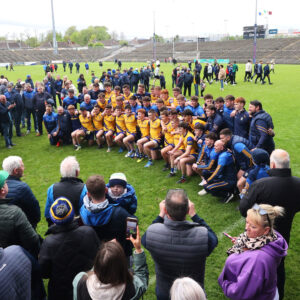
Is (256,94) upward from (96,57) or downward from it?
downward

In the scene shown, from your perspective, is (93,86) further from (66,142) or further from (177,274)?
(177,274)

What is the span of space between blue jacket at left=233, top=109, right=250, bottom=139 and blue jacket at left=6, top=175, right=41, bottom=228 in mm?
5099

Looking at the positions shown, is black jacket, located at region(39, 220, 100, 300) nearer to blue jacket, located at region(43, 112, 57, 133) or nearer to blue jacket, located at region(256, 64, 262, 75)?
blue jacket, located at region(43, 112, 57, 133)

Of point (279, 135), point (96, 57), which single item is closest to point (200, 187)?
point (279, 135)

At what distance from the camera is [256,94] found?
17.1 metres

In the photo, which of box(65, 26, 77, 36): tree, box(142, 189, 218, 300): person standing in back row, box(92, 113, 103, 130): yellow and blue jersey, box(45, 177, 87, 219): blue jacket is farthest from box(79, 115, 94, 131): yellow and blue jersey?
box(65, 26, 77, 36): tree

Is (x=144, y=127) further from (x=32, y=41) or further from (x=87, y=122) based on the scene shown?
(x=32, y=41)

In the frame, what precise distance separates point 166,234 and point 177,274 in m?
0.40

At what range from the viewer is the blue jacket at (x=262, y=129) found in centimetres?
597

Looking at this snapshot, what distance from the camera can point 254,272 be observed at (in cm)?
221

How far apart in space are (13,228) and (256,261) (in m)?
2.34

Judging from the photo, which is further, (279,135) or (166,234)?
(279,135)

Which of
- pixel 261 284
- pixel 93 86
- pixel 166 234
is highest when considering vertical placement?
pixel 93 86

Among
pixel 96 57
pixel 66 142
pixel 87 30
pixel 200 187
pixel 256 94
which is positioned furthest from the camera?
pixel 87 30
